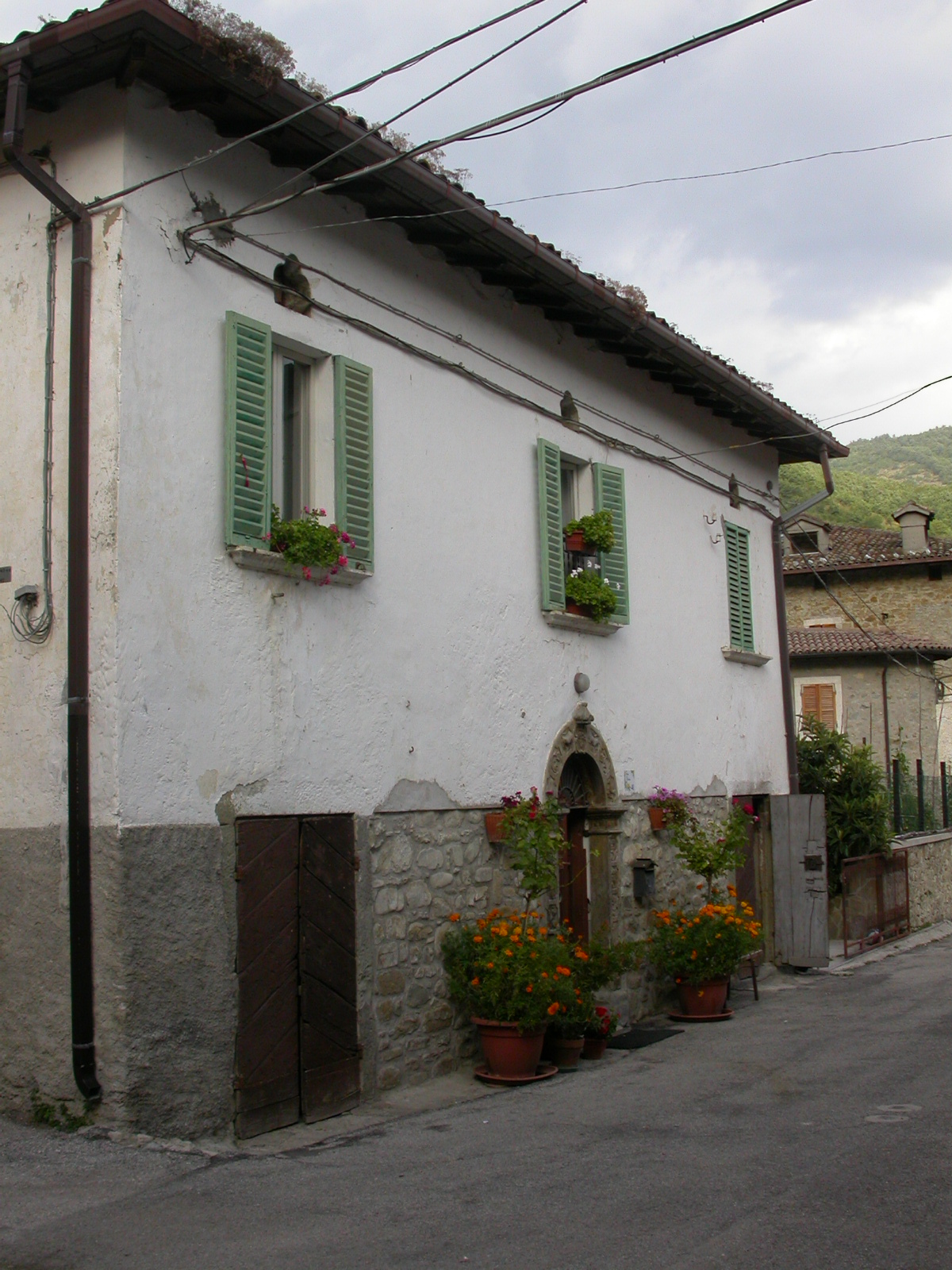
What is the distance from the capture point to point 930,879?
17844 millimetres

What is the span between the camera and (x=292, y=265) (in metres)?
7.66

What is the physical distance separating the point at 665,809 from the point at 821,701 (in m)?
15.8

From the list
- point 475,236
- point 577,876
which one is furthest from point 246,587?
point 577,876

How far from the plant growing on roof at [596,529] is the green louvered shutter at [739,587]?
2.98 metres

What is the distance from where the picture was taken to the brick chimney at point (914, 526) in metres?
29.4

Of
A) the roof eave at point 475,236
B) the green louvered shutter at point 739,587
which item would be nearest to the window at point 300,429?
the roof eave at point 475,236

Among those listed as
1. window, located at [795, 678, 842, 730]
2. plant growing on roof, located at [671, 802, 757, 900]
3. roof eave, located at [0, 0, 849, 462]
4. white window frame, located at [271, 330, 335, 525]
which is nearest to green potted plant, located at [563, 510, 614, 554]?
roof eave, located at [0, 0, 849, 462]

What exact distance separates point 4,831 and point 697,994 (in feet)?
21.3

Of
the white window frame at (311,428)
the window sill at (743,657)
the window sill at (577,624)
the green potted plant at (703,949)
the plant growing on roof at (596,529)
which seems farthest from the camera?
the window sill at (743,657)

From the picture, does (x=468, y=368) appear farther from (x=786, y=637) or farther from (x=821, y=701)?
(x=821, y=701)

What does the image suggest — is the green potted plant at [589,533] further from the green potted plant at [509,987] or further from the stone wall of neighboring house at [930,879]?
the stone wall of neighboring house at [930,879]

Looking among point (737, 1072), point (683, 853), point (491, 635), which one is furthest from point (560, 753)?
point (737, 1072)

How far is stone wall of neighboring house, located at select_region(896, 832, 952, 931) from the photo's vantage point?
17.1 m

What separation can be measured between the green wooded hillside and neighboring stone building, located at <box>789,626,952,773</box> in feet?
11.0
